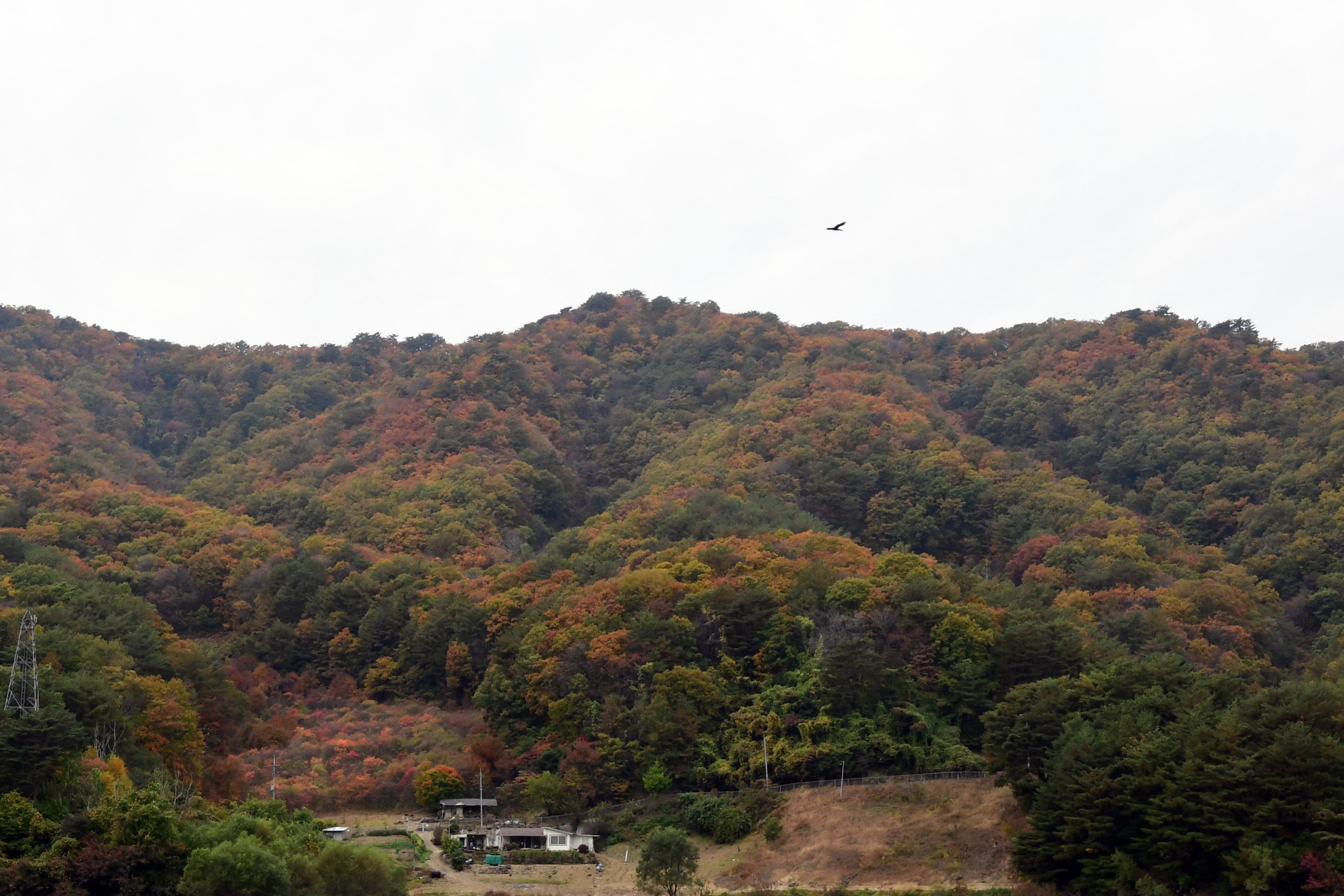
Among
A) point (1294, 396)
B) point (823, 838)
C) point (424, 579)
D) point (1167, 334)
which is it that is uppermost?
point (1167, 334)

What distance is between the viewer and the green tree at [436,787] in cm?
5431

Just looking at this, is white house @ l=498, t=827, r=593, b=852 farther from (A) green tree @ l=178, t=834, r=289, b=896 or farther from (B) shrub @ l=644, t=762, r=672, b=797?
(A) green tree @ l=178, t=834, r=289, b=896

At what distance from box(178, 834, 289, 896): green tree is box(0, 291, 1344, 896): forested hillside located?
15.6 ft

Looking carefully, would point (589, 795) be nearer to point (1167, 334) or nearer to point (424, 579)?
point (424, 579)

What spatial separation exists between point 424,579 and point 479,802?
21.5 m

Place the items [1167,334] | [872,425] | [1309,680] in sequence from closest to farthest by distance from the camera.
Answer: [1309,680], [872,425], [1167,334]

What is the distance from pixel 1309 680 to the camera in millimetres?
43656

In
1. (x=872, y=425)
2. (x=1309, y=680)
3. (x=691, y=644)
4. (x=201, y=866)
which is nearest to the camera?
(x=201, y=866)

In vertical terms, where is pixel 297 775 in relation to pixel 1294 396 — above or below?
below

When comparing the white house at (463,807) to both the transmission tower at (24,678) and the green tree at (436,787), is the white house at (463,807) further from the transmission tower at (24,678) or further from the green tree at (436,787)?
the transmission tower at (24,678)

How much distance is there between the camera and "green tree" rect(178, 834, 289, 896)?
36.7 m

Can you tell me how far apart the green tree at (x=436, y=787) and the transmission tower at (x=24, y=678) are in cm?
1559

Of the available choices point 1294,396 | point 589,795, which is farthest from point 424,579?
point 1294,396

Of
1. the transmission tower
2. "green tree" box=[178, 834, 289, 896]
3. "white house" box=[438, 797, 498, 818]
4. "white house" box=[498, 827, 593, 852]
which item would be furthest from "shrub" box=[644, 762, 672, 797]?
the transmission tower
